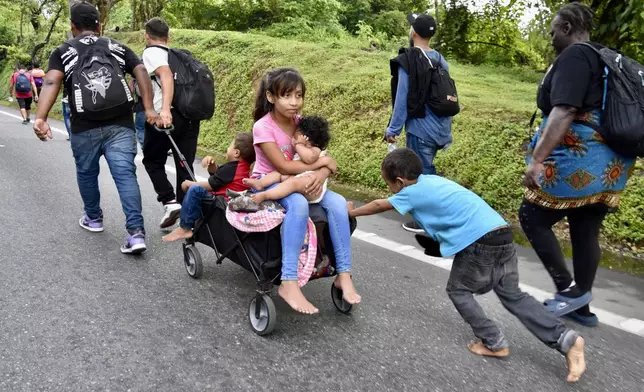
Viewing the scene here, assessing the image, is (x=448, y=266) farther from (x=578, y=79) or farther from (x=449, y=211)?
(x=578, y=79)

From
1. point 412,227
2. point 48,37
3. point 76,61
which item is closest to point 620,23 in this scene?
point 412,227

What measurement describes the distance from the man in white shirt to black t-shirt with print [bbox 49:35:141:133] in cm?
23

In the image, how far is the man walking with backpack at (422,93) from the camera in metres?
4.59

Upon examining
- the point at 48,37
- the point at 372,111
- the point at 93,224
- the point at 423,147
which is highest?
the point at 423,147

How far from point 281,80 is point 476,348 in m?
1.82

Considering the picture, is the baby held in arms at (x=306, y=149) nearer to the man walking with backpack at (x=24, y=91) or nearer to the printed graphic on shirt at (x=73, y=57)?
the printed graphic on shirt at (x=73, y=57)

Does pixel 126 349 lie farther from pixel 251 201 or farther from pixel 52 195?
pixel 52 195

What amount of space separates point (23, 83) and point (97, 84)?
12710 mm

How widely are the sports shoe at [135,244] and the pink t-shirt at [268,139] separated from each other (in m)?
1.29

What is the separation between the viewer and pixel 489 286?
2.87 m

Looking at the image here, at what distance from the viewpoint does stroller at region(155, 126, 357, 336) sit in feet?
9.76

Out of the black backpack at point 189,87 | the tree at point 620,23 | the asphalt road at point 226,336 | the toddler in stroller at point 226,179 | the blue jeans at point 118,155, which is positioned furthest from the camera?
the tree at point 620,23

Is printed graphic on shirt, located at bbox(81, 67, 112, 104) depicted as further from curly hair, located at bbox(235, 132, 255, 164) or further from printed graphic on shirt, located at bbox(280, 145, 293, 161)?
printed graphic on shirt, located at bbox(280, 145, 293, 161)

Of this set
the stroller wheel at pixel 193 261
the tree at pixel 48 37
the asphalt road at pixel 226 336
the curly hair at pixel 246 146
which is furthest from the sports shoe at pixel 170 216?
the tree at pixel 48 37
